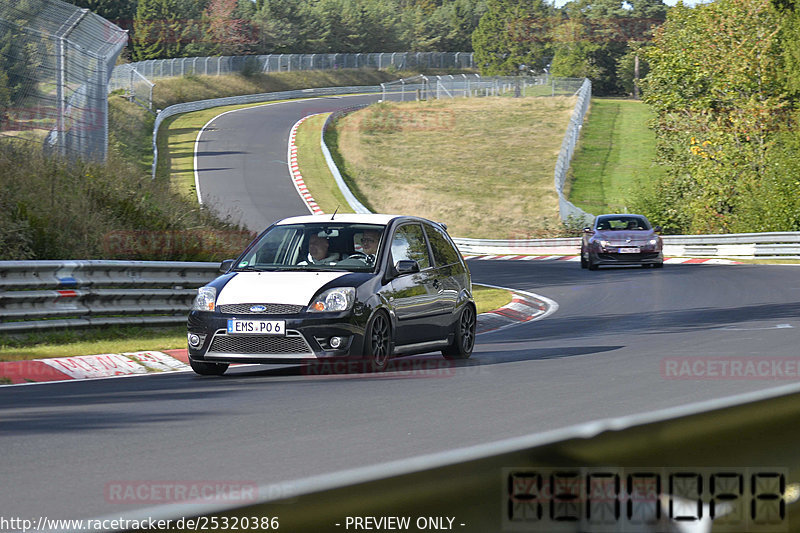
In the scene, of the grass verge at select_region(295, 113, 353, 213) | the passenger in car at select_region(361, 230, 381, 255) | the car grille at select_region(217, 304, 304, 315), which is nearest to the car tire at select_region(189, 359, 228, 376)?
the car grille at select_region(217, 304, 304, 315)

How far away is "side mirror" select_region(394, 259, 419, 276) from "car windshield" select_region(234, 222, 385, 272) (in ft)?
0.91

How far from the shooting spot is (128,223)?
18141mm

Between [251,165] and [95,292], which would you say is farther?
[251,165]

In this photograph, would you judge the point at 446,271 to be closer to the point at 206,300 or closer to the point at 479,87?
the point at 206,300

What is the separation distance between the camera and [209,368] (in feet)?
37.4

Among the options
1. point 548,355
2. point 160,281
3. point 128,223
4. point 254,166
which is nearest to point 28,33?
point 128,223

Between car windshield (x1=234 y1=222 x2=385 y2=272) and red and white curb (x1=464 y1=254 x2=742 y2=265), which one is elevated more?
car windshield (x1=234 y1=222 x2=385 y2=272)

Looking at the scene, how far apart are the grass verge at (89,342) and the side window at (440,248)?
327 cm

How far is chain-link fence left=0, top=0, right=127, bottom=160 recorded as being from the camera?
1769cm

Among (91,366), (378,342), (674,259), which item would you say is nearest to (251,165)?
(674,259)

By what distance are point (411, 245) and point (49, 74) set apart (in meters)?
8.43

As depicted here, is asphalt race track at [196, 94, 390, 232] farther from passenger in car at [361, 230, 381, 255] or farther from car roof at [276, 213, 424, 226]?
passenger in car at [361, 230, 381, 255]

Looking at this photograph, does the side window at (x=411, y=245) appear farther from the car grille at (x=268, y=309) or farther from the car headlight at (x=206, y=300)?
the car headlight at (x=206, y=300)

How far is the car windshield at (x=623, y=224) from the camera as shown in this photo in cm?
3248
